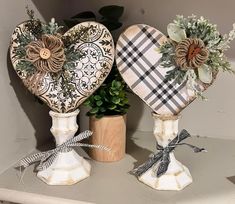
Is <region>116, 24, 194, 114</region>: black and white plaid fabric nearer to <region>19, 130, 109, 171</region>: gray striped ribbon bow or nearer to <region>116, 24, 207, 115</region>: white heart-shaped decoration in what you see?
<region>116, 24, 207, 115</region>: white heart-shaped decoration

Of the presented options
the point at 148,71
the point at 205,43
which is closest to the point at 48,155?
the point at 148,71

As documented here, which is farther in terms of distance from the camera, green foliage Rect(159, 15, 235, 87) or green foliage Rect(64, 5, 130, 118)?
green foliage Rect(64, 5, 130, 118)

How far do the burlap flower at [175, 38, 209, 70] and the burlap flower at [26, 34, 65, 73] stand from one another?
7.7 inches

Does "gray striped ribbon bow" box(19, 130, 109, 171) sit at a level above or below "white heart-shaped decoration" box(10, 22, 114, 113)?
below

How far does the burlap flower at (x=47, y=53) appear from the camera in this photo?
2.43 ft

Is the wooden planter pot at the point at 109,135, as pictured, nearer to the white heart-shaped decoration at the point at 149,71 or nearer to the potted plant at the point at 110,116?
the potted plant at the point at 110,116

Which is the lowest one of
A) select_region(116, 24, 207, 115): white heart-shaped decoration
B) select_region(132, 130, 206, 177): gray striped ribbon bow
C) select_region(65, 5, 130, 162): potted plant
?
select_region(132, 130, 206, 177): gray striped ribbon bow

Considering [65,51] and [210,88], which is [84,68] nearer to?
[65,51]

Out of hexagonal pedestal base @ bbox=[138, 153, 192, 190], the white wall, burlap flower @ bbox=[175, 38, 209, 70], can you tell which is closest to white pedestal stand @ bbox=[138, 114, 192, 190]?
hexagonal pedestal base @ bbox=[138, 153, 192, 190]

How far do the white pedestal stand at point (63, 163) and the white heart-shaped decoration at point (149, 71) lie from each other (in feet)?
0.42

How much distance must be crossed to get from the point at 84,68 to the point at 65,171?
19cm

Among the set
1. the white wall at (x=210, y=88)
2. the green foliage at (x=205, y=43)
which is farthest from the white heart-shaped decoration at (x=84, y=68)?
the white wall at (x=210, y=88)

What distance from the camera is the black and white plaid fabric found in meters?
0.75

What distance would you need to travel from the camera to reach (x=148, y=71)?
2.49ft
